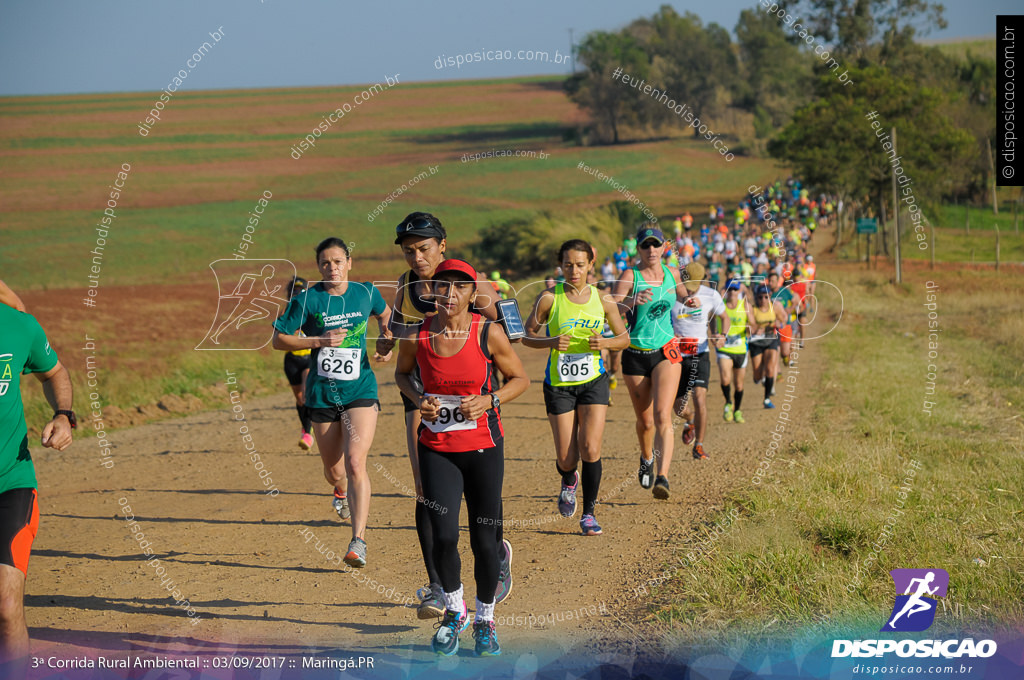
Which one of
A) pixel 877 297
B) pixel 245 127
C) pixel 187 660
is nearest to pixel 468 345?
pixel 187 660

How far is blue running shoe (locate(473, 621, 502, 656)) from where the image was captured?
4.82m

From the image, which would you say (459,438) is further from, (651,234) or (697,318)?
(697,318)

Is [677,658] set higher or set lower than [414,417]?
lower

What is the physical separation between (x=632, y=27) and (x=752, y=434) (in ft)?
292

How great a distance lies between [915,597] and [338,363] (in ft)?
13.1

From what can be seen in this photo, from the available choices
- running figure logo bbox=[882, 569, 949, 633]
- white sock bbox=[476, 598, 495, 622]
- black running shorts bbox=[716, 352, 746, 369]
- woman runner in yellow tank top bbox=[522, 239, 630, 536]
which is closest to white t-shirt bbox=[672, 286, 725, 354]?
woman runner in yellow tank top bbox=[522, 239, 630, 536]

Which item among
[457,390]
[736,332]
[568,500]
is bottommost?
[568,500]

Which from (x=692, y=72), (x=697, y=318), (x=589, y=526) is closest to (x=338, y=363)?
(x=589, y=526)

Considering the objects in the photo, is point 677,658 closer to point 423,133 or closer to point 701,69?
point 423,133

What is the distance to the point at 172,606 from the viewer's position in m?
5.87

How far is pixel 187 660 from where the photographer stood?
5.03m

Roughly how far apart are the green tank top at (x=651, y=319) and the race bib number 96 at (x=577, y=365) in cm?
84

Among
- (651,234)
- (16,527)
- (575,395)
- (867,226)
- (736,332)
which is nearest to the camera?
(16,527)

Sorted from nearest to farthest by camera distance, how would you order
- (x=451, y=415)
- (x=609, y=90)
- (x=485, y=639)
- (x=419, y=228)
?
(x=451, y=415)
(x=485, y=639)
(x=419, y=228)
(x=609, y=90)
